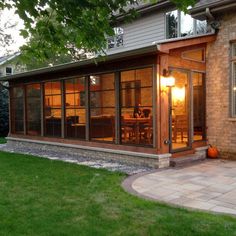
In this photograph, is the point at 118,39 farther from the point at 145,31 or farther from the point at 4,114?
the point at 4,114

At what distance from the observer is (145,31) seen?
39.6 ft

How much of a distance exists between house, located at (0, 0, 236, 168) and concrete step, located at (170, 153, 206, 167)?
0.12 m

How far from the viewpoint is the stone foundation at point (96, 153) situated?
25.3 feet

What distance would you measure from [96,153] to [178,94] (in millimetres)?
2863

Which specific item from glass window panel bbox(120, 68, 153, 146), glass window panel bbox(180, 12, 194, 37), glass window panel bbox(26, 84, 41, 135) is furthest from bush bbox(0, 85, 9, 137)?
glass window panel bbox(180, 12, 194, 37)

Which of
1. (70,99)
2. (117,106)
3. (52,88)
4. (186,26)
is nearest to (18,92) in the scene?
(52,88)

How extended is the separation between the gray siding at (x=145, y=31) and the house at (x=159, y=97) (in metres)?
0.71

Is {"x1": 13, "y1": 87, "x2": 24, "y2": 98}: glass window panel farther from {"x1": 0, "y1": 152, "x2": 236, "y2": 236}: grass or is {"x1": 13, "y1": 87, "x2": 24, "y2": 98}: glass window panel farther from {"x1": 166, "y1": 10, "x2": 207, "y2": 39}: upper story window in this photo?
{"x1": 0, "y1": 152, "x2": 236, "y2": 236}: grass

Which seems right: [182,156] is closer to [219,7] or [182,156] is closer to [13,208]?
[219,7]

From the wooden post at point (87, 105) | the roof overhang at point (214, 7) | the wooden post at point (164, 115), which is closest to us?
the wooden post at point (164, 115)

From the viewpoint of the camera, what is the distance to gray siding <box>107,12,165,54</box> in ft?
37.9

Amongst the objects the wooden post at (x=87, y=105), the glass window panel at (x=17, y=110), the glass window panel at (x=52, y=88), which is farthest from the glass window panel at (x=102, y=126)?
the glass window panel at (x=17, y=110)

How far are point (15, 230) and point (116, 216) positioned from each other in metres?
1.26

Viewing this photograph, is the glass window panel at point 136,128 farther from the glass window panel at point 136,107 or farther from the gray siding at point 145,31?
the gray siding at point 145,31
